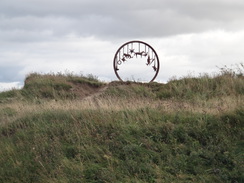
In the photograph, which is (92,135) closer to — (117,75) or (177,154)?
(177,154)

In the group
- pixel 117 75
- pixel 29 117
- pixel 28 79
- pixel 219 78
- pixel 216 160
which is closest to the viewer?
pixel 216 160

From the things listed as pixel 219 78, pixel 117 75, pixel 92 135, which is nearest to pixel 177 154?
pixel 92 135

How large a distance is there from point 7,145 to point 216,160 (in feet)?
16.5

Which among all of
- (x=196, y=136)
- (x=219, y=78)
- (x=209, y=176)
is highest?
(x=219, y=78)

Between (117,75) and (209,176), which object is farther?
(117,75)

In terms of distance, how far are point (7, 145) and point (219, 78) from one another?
34.4ft

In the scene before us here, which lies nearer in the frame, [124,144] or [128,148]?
[128,148]

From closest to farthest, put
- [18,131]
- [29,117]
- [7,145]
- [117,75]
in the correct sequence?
[7,145]
[18,131]
[29,117]
[117,75]

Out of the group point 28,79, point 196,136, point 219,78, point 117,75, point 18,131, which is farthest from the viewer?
point 28,79

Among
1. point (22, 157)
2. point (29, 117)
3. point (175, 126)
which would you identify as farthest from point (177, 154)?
point (29, 117)

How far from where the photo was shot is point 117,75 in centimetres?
1905

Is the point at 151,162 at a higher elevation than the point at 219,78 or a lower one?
lower

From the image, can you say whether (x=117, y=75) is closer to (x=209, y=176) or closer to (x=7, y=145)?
(x=7, y=145)

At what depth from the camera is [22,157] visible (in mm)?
8852
